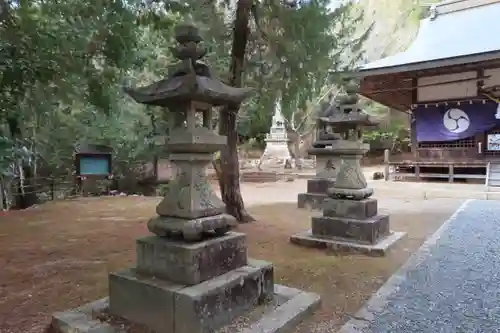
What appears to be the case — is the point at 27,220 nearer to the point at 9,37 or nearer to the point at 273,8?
the point at 9,37

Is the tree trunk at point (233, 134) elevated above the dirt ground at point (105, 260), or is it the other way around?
the tree trunk at point (233, 134)

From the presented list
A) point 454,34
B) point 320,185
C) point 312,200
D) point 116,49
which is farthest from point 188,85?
point 454,34

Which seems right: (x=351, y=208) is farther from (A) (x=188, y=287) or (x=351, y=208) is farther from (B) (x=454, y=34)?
(B) (x=454, y=34)

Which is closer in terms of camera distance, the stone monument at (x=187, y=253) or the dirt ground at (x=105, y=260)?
the stone monument at (x=187, y=253)

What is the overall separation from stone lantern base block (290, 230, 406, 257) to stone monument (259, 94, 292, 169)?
16339 mm

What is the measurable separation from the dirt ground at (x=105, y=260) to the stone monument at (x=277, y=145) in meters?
13.8

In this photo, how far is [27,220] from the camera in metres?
7.81

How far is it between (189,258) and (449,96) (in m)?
14.4

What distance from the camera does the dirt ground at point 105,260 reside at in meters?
3.50

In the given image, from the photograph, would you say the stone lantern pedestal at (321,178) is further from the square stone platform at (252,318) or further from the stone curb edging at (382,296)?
the square stone platform at (252,318)

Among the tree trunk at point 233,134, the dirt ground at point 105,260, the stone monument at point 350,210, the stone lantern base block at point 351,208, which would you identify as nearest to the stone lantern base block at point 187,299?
the dirt ground at point 105,260

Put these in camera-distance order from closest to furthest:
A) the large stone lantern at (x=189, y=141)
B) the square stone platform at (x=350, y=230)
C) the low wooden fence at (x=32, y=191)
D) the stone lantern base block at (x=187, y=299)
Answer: the stone lantern base block at (x=187, y=299) < the large stone lantern at (x=189, y=141) < the square stone platform at (x=350, y=230) < the low wooden fence at (x=32, y=191)

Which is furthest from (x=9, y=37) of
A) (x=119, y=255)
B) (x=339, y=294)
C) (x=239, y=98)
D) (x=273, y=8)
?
(x=339, y=294)

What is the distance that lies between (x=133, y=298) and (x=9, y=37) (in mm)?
3721
